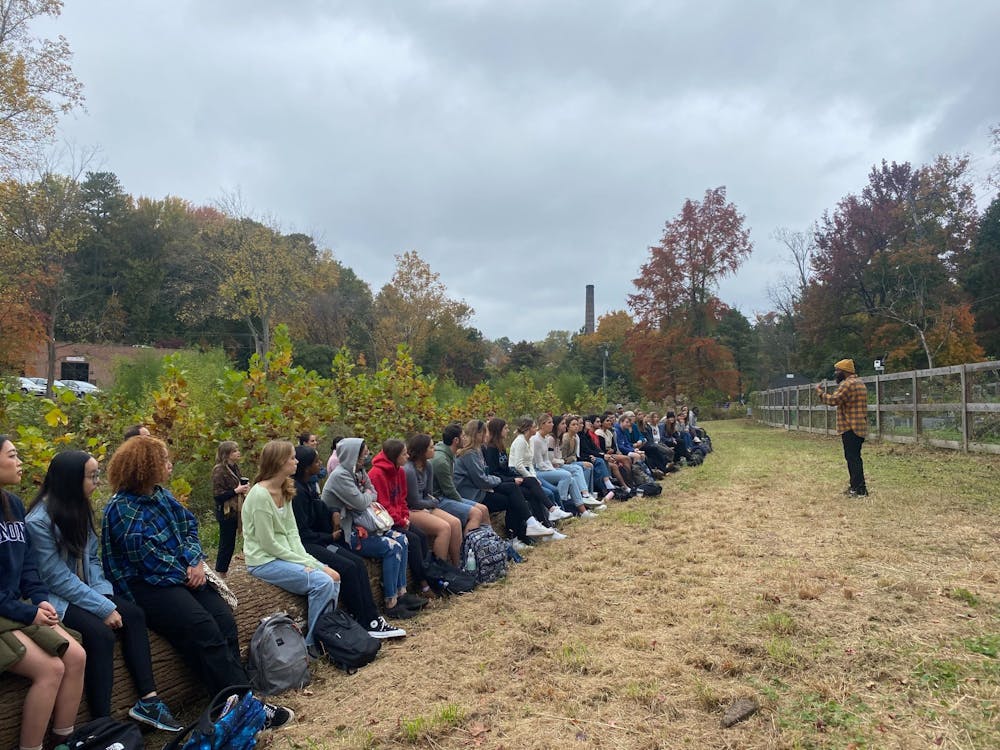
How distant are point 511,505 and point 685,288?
2544cm

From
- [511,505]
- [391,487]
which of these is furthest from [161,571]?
[511,505]

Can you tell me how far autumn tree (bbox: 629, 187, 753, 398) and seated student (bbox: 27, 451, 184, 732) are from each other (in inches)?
1115

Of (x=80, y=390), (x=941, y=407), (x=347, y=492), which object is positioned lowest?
(x=347, y=492)

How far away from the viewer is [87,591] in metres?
3.12

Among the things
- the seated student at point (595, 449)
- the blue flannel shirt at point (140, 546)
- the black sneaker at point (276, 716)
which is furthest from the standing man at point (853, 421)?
the blue flannel shirt at point (140, 546)

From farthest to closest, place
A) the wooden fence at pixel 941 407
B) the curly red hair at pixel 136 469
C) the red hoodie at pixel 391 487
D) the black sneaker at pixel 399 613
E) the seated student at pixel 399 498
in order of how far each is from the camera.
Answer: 1. the wooden fence at pixel 941 407
2. the red hoodie at pixel 391 487
3. the seated student at pixel 399 498
4. the black sneaker at pixel 399 613
5. the curly red hair at pixel 136 469

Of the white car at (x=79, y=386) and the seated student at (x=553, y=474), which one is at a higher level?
the white car at (x=79, y=386)

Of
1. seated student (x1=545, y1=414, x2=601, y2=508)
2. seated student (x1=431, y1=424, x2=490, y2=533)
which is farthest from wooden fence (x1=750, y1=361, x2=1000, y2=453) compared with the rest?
seated student (x1=431, y1=424, x2=490, y2=533)

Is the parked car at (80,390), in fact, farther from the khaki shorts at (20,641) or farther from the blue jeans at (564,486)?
the blue jeans at (564,486)

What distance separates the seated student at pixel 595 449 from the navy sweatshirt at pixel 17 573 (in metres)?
7.85

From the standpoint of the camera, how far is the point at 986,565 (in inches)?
187

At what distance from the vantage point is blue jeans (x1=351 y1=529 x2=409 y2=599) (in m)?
4.91

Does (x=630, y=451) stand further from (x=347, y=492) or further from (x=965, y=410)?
(x=347, y=492)

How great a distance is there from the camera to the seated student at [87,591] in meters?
3.02
